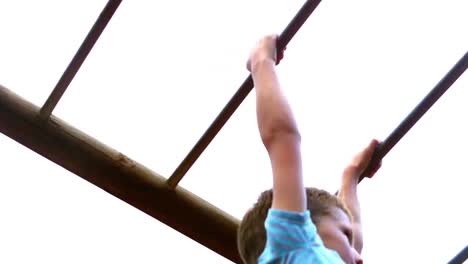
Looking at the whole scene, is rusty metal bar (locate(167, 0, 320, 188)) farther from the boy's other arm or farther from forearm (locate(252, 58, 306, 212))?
forearm (locate(252, 58, 306, 212))

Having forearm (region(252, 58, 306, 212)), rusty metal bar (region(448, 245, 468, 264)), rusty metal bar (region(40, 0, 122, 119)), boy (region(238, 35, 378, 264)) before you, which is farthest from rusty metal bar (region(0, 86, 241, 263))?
forearm (region(252, 58, 306, 212))

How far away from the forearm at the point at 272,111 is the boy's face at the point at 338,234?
0.17 metres

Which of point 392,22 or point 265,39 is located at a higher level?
point 392,22

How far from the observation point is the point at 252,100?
7.77 ft

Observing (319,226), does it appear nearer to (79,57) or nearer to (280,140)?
(280,140)

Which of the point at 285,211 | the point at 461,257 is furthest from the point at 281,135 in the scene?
the point at 461,257

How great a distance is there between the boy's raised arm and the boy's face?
0.41 ft

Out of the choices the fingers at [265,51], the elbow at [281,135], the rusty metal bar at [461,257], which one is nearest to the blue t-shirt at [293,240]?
the elbow at [281,135]

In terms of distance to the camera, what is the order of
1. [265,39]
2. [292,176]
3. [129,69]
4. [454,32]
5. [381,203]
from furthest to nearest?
[381,203], [129,69], [454,32], [265,39], [292,176]

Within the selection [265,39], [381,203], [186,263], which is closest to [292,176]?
[265,39]

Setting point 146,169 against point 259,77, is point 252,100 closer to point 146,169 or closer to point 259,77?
point 146,169

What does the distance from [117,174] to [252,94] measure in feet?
1.44

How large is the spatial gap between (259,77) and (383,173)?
42.9 inches

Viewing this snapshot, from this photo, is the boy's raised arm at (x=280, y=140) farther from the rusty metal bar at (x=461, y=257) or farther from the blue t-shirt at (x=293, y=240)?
the rusty metal bar at (x=461, y=257)
